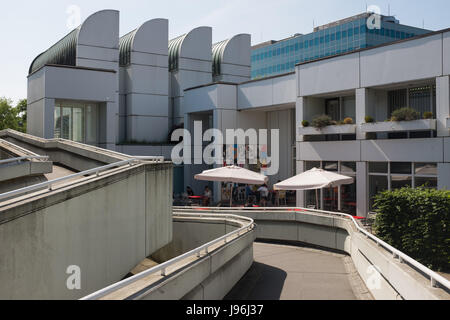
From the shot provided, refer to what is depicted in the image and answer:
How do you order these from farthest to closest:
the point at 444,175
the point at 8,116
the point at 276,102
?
the point at 8,116
the point at 276,102
the point at 444,175

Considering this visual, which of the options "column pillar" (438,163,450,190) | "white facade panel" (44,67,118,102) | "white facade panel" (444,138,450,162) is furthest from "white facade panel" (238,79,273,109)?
"column pillar" (438,163,450,190)

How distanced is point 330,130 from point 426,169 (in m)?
4.67

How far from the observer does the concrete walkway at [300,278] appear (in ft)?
31.8

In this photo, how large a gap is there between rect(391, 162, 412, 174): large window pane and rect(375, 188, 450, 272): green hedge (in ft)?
24.3

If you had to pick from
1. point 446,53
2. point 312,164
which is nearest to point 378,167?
point 312,164

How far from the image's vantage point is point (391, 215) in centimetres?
1144

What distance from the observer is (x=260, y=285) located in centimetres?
1073

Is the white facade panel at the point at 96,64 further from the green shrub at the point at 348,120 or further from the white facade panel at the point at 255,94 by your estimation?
the green shrub at the point at 348,120

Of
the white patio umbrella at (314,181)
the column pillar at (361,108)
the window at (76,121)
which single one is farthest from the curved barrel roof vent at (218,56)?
the white patio umbrella at (314,181)

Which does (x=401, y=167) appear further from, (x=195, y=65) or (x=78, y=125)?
(x=195, y=65)

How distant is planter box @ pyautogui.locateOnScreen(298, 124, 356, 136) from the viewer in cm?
2020

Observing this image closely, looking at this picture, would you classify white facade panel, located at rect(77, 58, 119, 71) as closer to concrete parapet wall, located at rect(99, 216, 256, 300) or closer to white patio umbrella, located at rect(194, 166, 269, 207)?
white patio umbrella, located at rect(194, 166, 269, 207)

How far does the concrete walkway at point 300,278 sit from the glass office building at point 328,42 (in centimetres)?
6244
